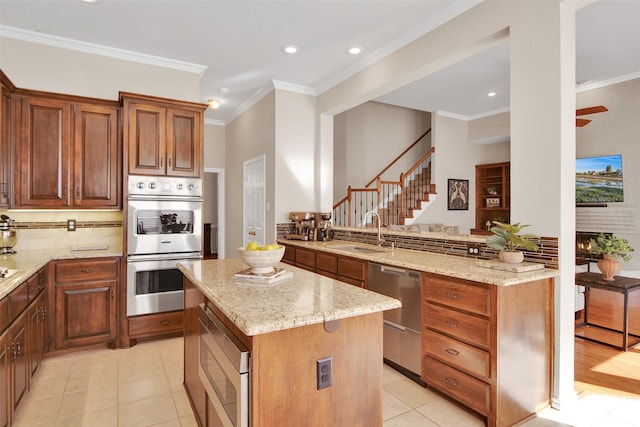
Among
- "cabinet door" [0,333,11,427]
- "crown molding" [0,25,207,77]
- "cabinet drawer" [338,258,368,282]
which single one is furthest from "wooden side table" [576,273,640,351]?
"crown molding" [0,25,207,77]

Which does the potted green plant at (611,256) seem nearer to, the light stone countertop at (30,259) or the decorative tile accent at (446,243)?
the decorative tile accent at (446,243)

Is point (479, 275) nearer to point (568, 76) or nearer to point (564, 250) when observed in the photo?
point (564, 250)

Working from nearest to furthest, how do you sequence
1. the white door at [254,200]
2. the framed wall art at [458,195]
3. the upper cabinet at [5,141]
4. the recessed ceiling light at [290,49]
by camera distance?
1. the upper cabinet at [5,141]
2. the recessed ceiling light at [290,49]
3. the white door at [254,200]
4. the framed wall art at [458,195]

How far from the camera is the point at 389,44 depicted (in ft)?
12.6

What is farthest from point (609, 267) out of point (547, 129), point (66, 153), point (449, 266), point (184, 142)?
point (66, 153)

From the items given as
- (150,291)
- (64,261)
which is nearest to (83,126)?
(64,261)

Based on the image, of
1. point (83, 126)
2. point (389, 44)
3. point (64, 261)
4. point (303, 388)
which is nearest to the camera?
point (303, 388)

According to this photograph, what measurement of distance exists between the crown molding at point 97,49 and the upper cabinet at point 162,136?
0.83 metres

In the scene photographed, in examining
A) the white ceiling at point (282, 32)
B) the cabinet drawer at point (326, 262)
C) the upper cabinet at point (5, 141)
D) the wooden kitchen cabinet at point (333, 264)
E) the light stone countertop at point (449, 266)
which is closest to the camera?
the light stone countertop at point (449, 266)

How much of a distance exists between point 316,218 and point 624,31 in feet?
12.9

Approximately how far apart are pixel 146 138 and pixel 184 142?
1.18 feet

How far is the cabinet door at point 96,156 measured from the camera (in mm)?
3545

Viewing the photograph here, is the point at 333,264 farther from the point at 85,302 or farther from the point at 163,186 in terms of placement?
the point at 85,302

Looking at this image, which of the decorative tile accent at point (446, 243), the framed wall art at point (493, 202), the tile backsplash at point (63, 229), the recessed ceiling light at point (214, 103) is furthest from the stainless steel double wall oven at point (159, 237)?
the framed wall art at point (493, 202)
